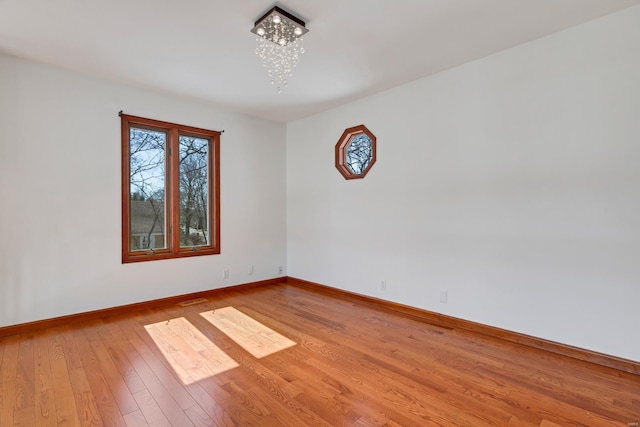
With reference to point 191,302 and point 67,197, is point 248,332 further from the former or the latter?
point 67,197

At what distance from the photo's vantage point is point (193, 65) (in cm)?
307

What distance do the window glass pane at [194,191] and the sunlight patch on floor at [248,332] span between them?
1.16m

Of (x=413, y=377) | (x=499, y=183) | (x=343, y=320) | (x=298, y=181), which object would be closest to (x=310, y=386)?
(x=413, y=377)

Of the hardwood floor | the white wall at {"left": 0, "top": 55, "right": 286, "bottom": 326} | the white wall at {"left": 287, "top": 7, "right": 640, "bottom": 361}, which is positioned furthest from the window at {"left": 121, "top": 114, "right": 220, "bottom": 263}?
the white wall at {"left": 287, "top": 7, "right": 640, "bottom": 361}

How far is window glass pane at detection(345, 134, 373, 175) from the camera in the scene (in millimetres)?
4054

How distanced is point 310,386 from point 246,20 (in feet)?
9.06

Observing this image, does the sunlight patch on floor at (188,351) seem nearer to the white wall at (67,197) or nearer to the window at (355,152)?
the white wall at (67,197)

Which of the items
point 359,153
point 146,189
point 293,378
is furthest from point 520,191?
point 146,189

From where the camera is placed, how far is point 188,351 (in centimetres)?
258

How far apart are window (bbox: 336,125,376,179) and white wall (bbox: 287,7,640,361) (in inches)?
4.8

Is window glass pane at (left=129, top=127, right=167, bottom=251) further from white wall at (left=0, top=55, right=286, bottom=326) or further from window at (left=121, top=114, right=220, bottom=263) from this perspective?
white wall at (left=0, top=55, right=286, bottom=326)

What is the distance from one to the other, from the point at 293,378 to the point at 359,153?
2956mm

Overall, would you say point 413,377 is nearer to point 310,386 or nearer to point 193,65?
point 310,386

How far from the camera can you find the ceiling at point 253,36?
2221 mm
